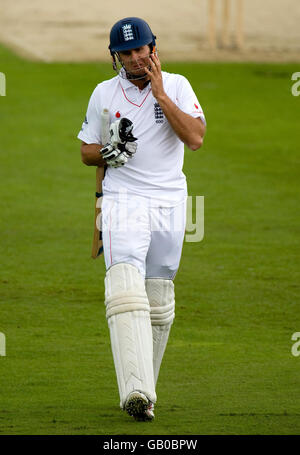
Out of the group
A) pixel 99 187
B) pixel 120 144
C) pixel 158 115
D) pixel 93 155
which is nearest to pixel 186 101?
pixel 158 115

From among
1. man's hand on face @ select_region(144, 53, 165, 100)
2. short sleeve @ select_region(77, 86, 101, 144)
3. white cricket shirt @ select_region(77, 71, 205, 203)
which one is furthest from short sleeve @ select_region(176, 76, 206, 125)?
short sleeve @ select_region(77, 86, 101, 144)

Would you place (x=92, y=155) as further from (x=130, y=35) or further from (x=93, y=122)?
(x=130, y=35)

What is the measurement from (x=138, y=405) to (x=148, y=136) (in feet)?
4.16

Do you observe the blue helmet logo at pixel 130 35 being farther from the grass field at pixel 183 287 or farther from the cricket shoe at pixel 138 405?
the grass field at pixel 183 287

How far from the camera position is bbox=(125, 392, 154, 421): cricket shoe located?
464cm

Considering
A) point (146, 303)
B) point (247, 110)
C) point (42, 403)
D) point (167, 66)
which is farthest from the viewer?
point (167, 66)

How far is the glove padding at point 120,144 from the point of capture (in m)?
4.94

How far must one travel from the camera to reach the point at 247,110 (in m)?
16.7

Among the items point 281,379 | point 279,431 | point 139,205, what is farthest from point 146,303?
point 281,379

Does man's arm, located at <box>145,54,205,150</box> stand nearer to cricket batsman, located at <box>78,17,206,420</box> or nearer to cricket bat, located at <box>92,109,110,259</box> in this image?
cricket batsman, located at <box>78,17,206,420</box>

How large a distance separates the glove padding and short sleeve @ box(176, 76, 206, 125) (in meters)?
0.26
